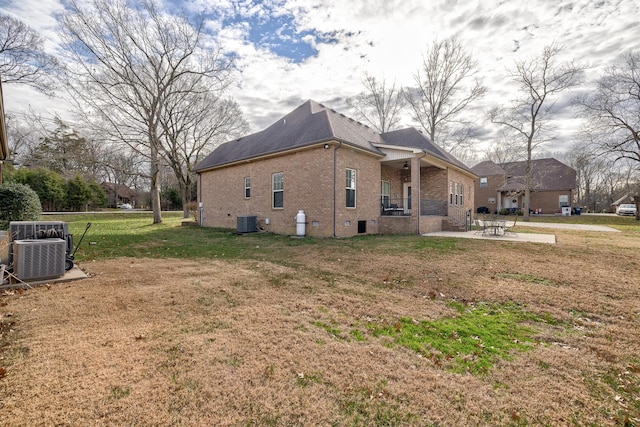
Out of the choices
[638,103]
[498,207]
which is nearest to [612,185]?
[498,207]

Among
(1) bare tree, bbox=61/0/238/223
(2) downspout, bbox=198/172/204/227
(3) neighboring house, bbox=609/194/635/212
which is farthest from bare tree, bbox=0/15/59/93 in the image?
(3) neighboring house, bbox=609/194/635/212

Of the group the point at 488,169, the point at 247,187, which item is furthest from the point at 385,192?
the point at 488,169

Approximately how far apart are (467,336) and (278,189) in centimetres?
1203

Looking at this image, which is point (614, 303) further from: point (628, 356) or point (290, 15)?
point (290, 15)

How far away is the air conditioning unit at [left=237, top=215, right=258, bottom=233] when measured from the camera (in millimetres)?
14727

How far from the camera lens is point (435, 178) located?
17266 mm

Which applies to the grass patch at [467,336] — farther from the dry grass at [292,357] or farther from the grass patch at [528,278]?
the grass patch at [528,278]

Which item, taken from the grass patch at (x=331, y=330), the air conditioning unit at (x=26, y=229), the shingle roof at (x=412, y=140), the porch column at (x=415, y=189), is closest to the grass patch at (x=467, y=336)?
the grass patch at (x=331, y=330)

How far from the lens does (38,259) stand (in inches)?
208

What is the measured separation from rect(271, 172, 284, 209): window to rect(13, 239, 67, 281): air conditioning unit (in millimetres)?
9425

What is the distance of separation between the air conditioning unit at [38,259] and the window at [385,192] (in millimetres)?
13970

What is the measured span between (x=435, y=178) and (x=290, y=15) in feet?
38.6

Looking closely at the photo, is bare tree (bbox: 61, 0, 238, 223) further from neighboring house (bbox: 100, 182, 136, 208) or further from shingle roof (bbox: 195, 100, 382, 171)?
neighboring house (bbox: 100, 182, 136, 208)

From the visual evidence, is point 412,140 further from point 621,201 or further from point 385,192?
point 621,201
